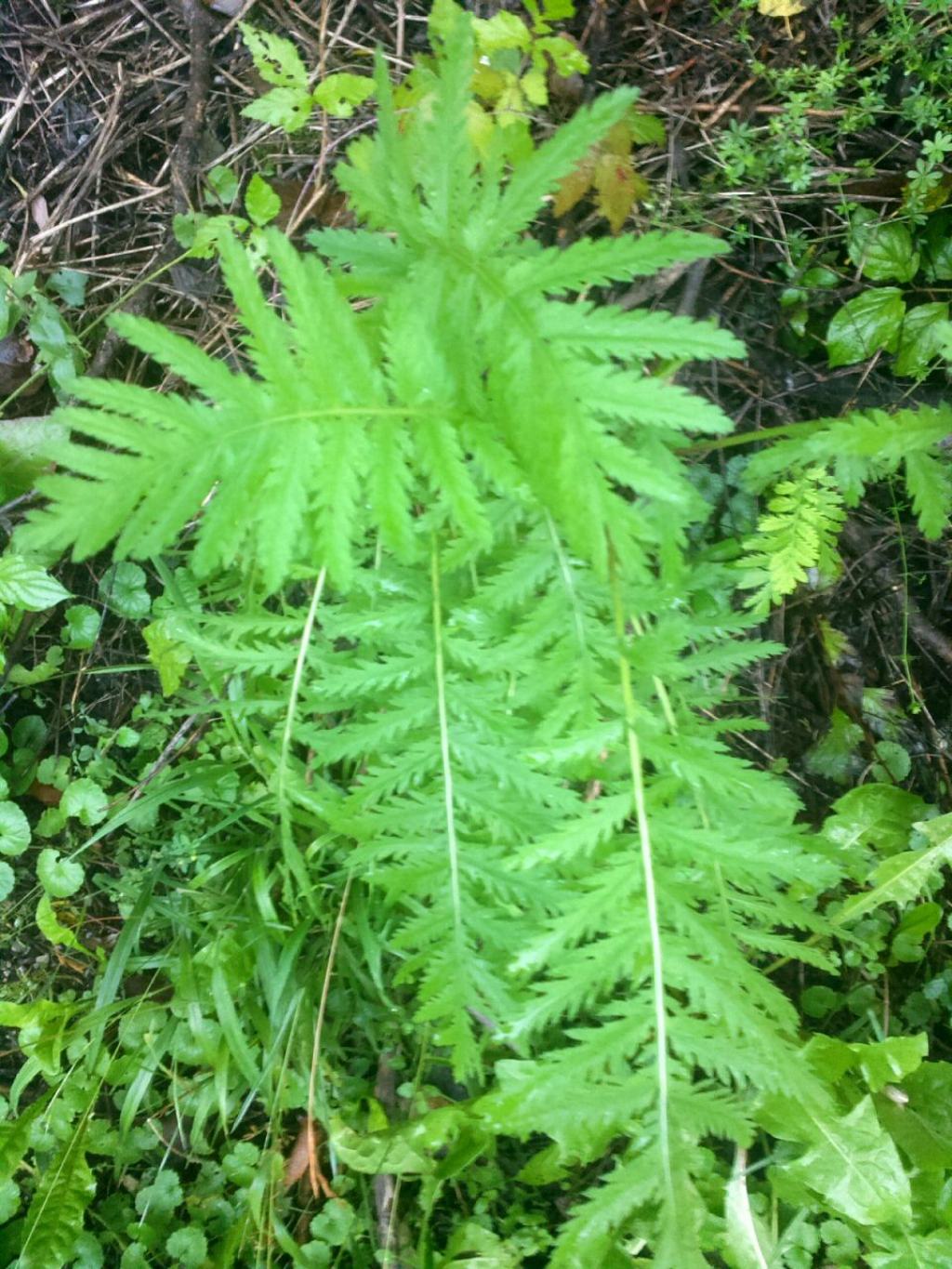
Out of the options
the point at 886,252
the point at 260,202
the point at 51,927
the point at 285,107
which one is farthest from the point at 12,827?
the point at 886,252

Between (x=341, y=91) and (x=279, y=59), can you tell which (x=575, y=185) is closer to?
(x=341, y=91)

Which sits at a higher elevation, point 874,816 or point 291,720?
point 291,720

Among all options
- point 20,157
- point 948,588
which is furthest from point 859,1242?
point 20,157

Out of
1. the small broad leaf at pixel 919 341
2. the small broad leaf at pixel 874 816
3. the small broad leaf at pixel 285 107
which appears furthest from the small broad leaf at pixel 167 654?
the small broad leaf at pixel 919 341

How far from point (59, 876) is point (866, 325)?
2434mm

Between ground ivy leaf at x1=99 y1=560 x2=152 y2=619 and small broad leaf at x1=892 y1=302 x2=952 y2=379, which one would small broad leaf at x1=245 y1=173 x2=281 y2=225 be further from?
small broad leaf at x1=892 y1=302 x2=952 y2=379

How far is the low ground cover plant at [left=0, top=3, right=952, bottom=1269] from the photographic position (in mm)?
1186

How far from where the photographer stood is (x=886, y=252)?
2.03m

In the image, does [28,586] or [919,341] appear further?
[28,586]

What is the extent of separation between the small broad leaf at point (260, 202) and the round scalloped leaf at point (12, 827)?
1.66 m

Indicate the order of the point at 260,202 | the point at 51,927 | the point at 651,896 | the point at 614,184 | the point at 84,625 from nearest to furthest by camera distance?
the point at 651,896 < the point at 614,184 < the point at 260,202 < the point at 51,927 < the point at 84,625

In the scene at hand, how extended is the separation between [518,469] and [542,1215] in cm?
163

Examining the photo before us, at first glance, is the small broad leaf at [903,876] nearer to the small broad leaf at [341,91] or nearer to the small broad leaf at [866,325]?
the small broad leaf at [866,325]

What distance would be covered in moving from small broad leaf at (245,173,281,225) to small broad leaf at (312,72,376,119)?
240 mm
